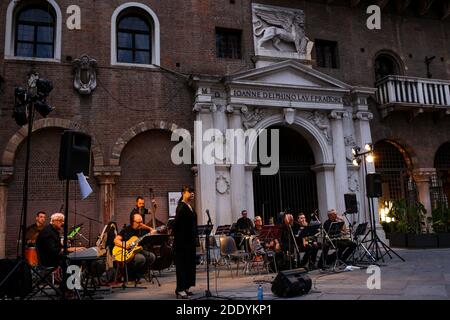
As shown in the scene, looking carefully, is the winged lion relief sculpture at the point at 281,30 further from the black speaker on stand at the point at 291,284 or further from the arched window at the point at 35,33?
the black speaker on stand at the point at 291,284

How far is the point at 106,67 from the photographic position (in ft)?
45.1

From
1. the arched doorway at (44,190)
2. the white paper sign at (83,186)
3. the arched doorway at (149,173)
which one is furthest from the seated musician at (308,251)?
the arched doorway at (44,190)

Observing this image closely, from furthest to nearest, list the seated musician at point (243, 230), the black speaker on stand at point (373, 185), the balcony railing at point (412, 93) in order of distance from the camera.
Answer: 1. the balcony railing at point (412, 93)
2. the black speaker on stand at point (373, 185)
3. the seated musician at point (243, 230)

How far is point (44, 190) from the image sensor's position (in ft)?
41.4

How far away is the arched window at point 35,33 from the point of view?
43.7ft

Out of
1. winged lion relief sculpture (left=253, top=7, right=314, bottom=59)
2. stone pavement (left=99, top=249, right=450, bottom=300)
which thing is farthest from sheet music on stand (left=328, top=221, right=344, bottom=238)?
winged lion relief sculpture (left=253, top=7, right=314, bottom=59)

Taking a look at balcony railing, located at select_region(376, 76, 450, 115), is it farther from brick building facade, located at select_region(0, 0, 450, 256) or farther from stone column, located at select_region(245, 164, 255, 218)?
stone column, located at select_region(245, 164, 255, 218)

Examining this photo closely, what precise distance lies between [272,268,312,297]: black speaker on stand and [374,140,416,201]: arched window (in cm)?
1185

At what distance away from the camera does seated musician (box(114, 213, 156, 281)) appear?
8656 mm

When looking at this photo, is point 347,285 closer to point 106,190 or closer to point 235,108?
point 235,108

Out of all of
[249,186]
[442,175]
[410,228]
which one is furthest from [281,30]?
[442,175]

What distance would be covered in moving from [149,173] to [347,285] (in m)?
7.93

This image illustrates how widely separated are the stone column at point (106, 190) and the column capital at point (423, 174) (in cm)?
1235

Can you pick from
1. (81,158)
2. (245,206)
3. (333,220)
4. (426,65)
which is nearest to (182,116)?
(245,206)
